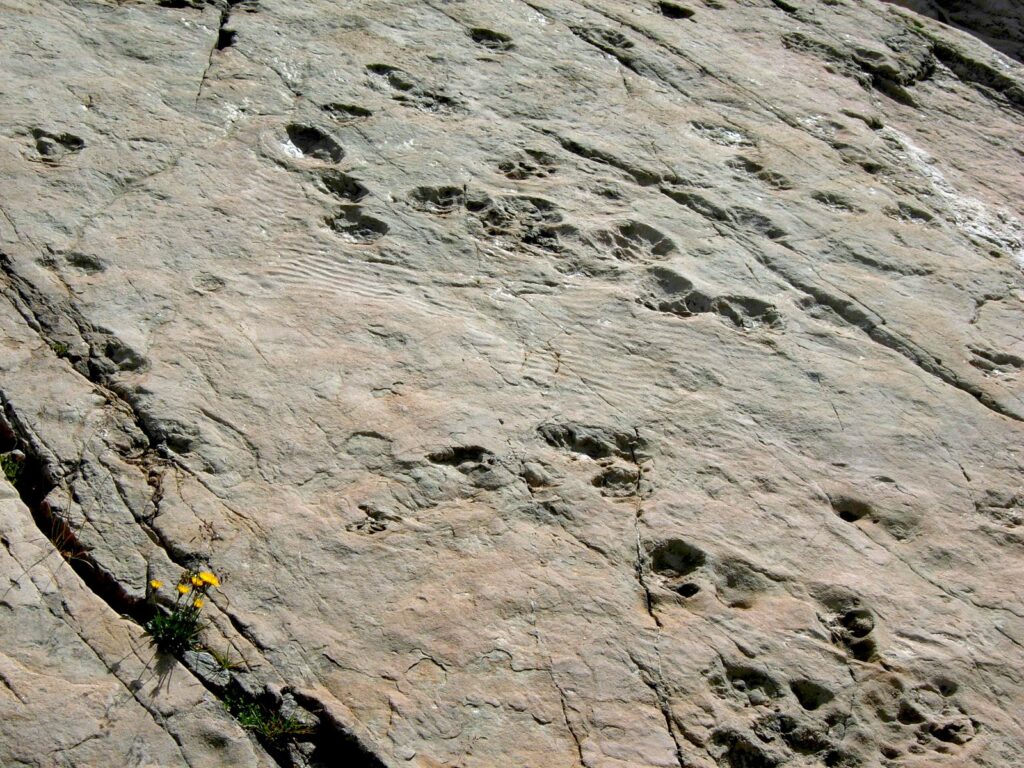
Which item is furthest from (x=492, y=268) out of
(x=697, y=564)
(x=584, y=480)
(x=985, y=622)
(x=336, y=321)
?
(x=985, y=622)

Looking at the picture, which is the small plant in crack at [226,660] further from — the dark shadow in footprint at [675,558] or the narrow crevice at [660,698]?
the dark shadow in footprint at [675,558]

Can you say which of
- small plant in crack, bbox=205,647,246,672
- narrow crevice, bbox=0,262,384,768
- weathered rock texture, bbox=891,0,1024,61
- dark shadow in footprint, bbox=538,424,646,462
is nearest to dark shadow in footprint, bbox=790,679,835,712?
dark shadow in footprint, bbox=538,424,646,462

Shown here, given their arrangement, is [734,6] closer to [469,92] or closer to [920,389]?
[469,92]

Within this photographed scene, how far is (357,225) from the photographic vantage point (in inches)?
163

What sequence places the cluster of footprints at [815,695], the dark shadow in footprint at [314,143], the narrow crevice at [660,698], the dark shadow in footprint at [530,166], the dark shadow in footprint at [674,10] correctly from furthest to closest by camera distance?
the dark shadow in footprint at [674,10], the dark shadow in footprint at [530,166], the dark shadow in footprint at [314,143], the cluster of footprints at [815,695], the narrow crevice at [660,698]

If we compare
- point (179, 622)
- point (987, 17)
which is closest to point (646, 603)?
point (179, 622)

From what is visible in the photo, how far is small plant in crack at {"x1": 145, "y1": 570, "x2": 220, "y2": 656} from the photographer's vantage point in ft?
8.95

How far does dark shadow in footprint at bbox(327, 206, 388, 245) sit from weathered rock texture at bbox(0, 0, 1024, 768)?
0.01 metres

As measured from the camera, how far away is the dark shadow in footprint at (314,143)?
4426 mm

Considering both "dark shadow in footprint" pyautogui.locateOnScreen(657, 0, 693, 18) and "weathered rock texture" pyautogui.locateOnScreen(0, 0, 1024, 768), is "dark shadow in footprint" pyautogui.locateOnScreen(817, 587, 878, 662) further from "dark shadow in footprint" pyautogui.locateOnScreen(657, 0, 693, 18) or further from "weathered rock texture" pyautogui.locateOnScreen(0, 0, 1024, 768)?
"dark shadow in footprint" pyautogui.locateOnScreen(657, 0, 693, 18)

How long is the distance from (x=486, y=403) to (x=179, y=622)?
3.96 ft

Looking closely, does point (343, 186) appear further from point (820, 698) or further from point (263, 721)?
point (820, 698)

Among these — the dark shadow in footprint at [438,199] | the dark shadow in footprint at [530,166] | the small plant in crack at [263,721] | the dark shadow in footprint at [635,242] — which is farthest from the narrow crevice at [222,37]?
the small plant in crack at [263,721]

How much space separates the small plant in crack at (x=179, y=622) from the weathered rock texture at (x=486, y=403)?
0.04 metres
